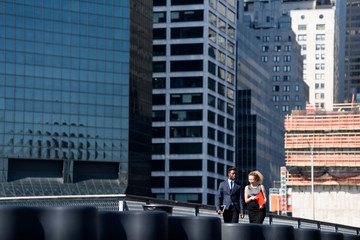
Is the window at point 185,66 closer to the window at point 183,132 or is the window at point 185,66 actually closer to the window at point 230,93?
the window at point 183,132

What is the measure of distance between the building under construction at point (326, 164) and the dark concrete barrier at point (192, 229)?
279 feet

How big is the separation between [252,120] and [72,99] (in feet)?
207

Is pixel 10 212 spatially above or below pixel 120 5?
below

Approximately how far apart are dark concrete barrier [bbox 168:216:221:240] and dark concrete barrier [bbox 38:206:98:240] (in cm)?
256

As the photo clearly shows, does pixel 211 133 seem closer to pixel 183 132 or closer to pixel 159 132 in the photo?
pixel 183 132

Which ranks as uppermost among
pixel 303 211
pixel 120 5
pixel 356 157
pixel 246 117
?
pixel 120 5

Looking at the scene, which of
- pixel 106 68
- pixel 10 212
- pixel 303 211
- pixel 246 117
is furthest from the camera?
pixel 246 117

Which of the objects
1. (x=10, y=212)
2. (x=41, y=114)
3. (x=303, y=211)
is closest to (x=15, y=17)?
(x=41, y=114)

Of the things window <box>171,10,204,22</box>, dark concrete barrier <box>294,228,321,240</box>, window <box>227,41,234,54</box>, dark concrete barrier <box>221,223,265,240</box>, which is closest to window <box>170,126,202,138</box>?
window <box>171,10,204,22</box>

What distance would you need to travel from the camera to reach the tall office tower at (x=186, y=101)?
128 meters

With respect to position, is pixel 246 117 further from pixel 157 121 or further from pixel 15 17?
pixel 15 17

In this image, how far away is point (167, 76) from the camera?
430 feet

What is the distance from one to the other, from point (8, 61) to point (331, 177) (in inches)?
1735

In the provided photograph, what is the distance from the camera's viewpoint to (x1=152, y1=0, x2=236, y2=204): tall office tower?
420 ft
